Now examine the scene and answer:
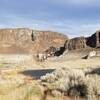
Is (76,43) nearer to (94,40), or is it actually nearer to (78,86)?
(94,40)

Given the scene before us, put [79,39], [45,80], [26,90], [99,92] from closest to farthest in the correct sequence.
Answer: [99,92] → [26,90] → [45,80] → [79,39]

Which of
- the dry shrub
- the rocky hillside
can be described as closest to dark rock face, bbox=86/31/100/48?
the rocky hillside

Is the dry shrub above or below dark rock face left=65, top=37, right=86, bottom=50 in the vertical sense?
below

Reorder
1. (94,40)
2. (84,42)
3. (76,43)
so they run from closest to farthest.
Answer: (94,40) → (84,42) → (76,43)

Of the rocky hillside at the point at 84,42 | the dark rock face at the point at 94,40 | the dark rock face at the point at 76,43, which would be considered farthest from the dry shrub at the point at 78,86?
the dark rock face at the point at 76,43

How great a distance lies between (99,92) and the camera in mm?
13836

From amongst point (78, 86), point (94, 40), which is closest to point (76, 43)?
point (94, 40)

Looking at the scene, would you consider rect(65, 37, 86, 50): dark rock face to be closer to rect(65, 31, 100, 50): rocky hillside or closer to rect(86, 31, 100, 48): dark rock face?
rect(65, 31, 100, 50): rocky hillside

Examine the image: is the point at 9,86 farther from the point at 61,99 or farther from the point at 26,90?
the point at 61,99

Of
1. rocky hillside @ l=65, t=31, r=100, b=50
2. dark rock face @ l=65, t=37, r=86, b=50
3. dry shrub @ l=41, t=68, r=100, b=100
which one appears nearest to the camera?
dry shrub @ l=41, t=68, r=100, b=100

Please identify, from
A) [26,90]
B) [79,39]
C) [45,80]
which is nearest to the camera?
[26,90]

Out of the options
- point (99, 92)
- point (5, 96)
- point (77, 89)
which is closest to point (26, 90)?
point (5, 96)

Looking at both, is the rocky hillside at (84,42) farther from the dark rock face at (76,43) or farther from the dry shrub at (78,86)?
the dry shrub at (78,86)

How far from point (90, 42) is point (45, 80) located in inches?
5154
